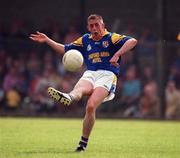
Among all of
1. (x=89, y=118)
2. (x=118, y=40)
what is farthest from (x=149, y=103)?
(x=89, y=118)

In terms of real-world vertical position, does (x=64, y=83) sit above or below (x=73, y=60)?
above

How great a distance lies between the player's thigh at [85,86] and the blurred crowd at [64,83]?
11.1m

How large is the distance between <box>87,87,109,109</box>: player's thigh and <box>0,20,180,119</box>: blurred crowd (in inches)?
438

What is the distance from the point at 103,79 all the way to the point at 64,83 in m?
11.4

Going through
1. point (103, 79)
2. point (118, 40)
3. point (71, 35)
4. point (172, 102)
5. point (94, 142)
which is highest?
point (71, 35)

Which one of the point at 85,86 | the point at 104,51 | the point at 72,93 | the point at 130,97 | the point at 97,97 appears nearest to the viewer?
the point at 72,93

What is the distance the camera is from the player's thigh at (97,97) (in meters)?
10.8

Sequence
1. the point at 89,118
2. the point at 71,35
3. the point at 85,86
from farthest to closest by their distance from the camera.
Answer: the point at 71,35 → the point at 85,86 → the point at 89,118

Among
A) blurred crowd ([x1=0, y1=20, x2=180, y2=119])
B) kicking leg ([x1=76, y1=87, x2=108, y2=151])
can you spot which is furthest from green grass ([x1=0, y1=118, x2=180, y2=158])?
blurred crowd ([x1=0, y1=20, x2=180, y2=119])

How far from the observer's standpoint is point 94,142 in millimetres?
12945

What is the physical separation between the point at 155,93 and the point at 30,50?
4.29 m

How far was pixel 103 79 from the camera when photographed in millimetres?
11281

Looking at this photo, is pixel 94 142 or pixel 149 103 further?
pixel 149 103

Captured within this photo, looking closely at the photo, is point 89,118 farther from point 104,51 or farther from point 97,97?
point 104,51
